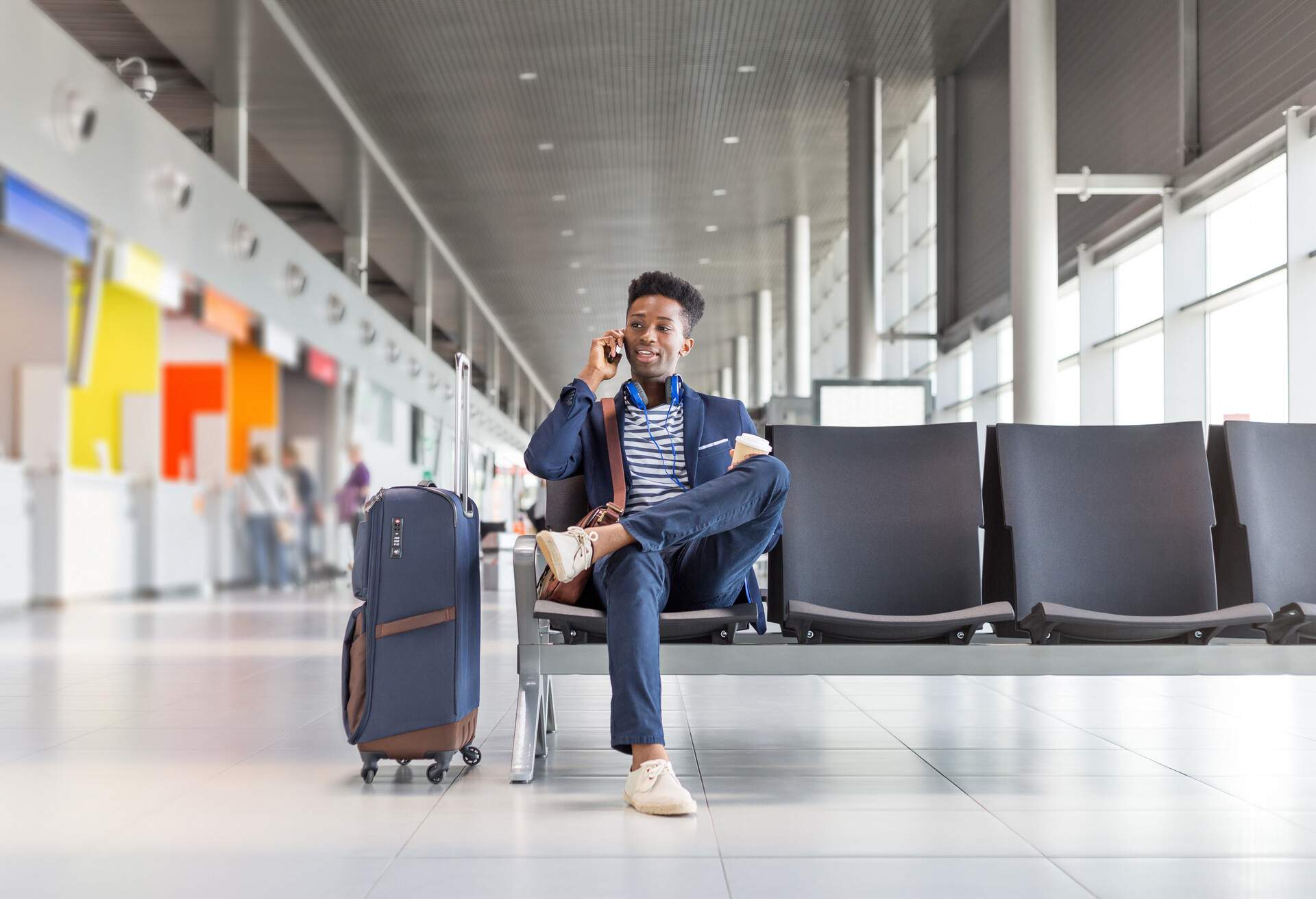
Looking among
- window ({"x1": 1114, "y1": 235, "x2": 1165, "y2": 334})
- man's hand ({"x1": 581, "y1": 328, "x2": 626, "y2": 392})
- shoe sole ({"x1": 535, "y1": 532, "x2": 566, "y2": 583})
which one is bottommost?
shoe sole ({"x1": 535, "y1": 532, "x2": 566, "y2": 583})

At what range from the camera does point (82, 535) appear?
10.6 metres

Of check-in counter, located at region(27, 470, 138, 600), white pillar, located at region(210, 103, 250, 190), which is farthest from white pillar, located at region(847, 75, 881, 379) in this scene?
check-in counter, located at region(27, 470, 138, 600)

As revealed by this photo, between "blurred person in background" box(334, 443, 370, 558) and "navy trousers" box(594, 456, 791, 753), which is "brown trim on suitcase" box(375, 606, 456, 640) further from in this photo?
"blurred person in background" box(334, 443, 370, 558)

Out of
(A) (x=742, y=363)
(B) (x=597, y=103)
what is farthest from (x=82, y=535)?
(A) (x=742, y=363)

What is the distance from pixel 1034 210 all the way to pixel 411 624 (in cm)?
741

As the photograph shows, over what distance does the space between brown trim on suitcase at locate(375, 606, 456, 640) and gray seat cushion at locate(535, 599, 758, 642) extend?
0.76 feet

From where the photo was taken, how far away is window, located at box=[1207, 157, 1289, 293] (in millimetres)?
7766

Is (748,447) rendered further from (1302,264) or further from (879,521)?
(1302,264)

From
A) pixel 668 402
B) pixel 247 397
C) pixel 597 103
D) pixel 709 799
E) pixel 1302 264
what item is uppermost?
pixel 597 103

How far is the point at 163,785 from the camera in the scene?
9.20 ft

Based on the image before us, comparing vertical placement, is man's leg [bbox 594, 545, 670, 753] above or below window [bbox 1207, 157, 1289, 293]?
below

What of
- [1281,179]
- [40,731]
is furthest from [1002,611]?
[1281,179]

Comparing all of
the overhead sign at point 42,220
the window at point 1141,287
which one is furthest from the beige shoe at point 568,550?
the window at point 1141,287

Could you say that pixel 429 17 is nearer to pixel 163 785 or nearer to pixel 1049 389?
pixel 1049 389
